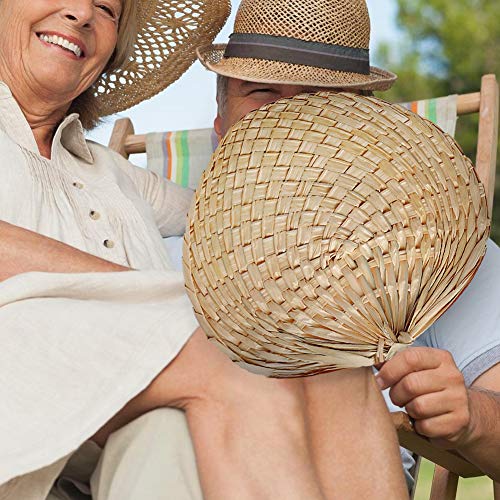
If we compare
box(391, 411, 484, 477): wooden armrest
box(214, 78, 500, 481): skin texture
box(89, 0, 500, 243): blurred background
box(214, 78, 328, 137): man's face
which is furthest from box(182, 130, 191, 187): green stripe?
box(89, 0, 500, 243): blurred background

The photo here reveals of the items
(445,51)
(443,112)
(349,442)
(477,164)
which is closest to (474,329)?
(477,164)

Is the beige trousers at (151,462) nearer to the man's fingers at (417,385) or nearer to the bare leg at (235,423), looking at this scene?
the bare leg at (235,423)

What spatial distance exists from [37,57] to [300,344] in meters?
0.93

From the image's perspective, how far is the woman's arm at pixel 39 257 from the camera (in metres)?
1.25

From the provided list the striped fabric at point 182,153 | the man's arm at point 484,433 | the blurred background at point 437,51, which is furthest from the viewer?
the blurred background at point 437,51

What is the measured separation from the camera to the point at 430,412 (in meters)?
1.30

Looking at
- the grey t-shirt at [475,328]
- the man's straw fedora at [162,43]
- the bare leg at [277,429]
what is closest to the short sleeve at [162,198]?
the man's straw fedora at [162,43]

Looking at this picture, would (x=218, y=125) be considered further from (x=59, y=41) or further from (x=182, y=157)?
(x=59, y=41)

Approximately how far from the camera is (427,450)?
4.78ft

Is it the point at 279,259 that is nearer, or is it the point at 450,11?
the point at 279,259

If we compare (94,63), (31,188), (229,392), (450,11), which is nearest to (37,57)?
(94,63)

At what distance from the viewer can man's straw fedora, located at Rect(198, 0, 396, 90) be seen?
1.91 metres

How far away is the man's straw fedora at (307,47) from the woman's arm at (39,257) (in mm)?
716

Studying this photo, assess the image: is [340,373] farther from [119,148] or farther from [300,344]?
[119,148]
